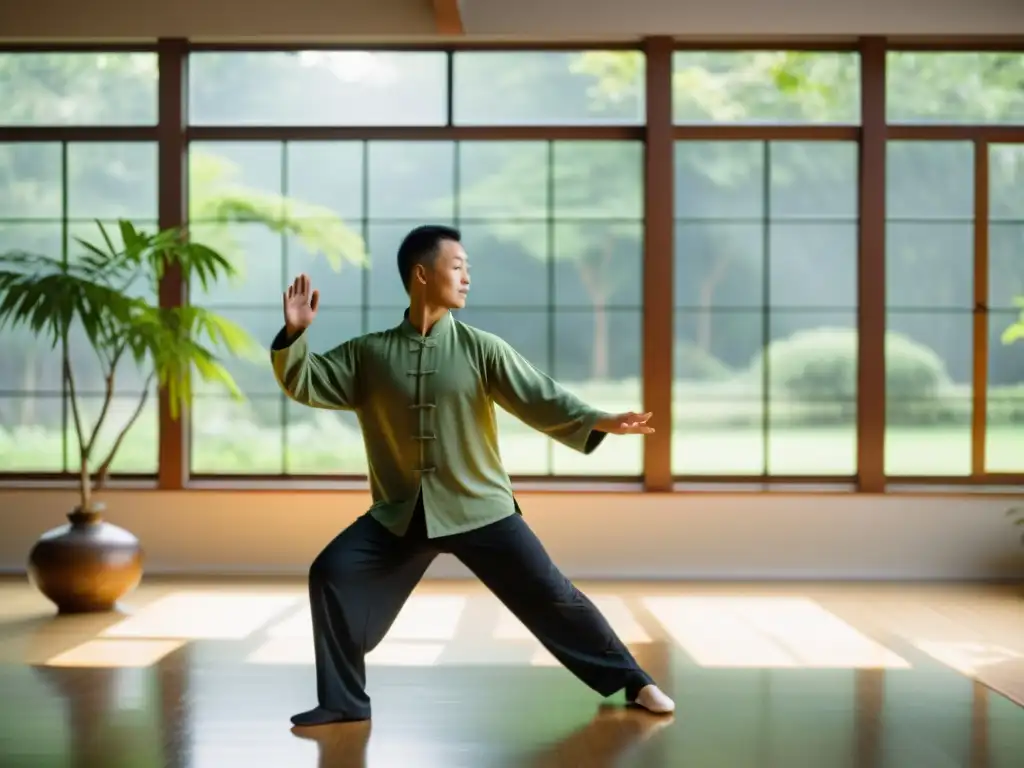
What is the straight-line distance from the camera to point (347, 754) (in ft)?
9.93

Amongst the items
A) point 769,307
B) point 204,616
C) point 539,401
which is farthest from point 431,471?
point 769,307

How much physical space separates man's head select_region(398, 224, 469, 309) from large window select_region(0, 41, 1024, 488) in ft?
8.44

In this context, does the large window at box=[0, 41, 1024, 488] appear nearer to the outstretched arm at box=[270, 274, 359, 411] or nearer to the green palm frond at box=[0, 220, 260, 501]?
the green palm frond at box=[0, 220, 260, 501]

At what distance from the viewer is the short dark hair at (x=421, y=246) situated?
3.39 m

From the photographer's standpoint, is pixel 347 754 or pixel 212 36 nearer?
pixel 347 754

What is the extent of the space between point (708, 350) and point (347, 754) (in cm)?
347

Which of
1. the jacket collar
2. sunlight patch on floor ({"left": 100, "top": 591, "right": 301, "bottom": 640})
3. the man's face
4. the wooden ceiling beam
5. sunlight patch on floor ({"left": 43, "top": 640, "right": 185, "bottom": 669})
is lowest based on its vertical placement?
sunlight patch on floor ({"left": 100, "top": 591, "right": 301, "bottom": 640})

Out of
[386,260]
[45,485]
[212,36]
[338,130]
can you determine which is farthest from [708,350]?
[45,485]

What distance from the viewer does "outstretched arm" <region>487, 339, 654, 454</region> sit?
3.40 meters

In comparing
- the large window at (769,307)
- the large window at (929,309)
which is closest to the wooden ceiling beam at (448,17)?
the large window at (769,307)

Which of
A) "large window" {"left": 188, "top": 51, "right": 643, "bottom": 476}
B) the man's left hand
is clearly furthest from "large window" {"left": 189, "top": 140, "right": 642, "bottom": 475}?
the man's left hand

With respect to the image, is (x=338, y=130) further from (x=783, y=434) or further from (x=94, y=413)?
(x=783, y=434)

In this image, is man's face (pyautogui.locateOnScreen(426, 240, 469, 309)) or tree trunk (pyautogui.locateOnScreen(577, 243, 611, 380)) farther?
tree trunk (pyautogui.locateOnScreen(577, 243, 611, 380))

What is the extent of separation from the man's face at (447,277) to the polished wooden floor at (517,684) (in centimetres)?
112
